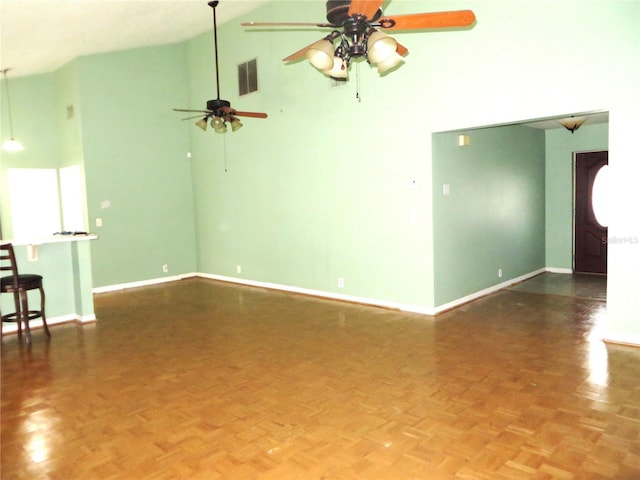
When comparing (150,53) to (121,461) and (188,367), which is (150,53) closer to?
(188,367)

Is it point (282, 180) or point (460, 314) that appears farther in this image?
point (282, 180)

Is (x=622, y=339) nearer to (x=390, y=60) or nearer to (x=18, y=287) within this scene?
(x=390, y=60)

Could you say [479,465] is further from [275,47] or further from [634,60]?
[275,47]

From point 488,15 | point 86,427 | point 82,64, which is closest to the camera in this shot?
point 86,427

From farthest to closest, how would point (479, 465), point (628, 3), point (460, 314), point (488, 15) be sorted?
point (460, 314)
point (488, 15)
point (628, 3)
point (479, 465)

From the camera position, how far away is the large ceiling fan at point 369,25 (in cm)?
260

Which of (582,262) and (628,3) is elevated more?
(628,3)

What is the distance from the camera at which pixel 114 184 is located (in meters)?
7.49

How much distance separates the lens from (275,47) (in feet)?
21.7

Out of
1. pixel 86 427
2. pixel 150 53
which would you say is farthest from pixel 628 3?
pixel 150 53

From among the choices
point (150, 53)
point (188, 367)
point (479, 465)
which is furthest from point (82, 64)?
point (479, 465)

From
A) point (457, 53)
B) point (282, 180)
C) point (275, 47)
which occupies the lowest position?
point (282, 180)

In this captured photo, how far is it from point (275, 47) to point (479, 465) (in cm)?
587

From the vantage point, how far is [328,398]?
3.24 m
